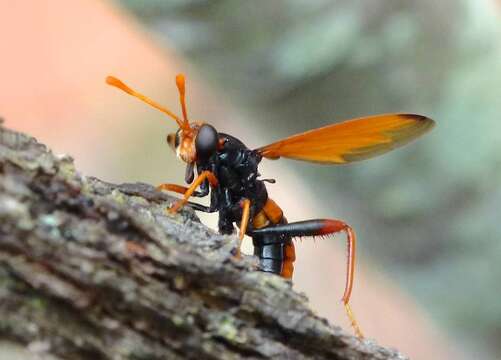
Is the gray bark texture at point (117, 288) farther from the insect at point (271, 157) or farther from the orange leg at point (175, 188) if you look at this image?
the insect at point (271, 157)

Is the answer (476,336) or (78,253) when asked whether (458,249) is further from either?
(78,253)

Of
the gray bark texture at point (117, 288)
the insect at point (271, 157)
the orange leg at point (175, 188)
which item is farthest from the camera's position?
the insect at point (271, 157)

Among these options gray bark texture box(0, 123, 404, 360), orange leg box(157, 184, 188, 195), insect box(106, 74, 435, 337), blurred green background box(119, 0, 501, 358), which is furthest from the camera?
blurred green background box(119, 0, 501, 358)

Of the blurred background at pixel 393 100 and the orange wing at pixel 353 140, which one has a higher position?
the blurred background at pixel 393 100

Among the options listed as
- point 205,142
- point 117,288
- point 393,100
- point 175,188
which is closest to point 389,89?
point 393,100

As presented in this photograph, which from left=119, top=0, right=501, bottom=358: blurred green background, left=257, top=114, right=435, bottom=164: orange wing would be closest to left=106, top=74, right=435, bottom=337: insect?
left=257, top=114, right=435, bottom=164: orange wing

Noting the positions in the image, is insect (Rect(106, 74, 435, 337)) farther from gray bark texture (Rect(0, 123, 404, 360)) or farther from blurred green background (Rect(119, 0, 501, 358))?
gray bark texture (Rect(0, 123, 404, 360))

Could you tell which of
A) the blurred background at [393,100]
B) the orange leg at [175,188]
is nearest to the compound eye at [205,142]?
the orange leg at [175,188]
